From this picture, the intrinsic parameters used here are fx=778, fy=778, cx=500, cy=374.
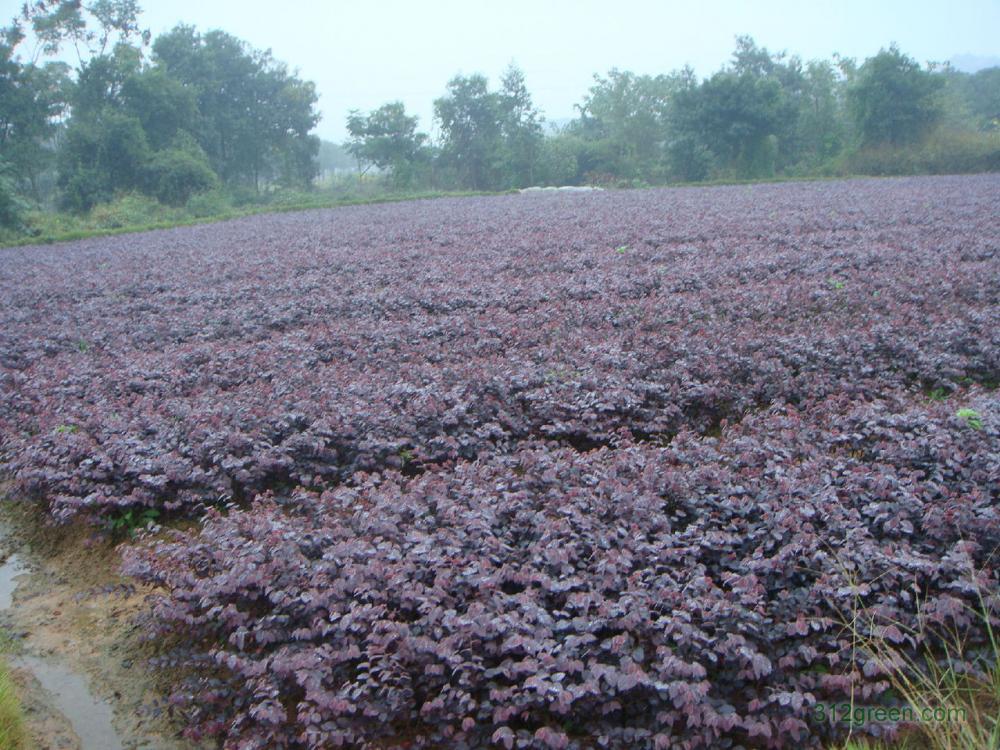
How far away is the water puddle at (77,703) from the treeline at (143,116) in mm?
28428

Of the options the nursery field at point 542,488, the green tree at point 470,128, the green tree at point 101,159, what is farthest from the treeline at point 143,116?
the nursery field at point 542,488

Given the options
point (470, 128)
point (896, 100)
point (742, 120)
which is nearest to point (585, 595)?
point (742, 120)

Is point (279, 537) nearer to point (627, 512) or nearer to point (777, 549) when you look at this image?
point (627, 512)

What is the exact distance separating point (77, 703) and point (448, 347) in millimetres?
4604

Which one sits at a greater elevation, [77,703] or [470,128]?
[470,128]

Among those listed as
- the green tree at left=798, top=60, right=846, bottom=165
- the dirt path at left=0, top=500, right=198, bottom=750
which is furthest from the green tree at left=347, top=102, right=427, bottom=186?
the dirt path at left=0, top=500, right=198, bottom=750

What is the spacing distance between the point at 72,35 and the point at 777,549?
47.2 m

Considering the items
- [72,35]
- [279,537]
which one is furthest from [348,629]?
[72,35]

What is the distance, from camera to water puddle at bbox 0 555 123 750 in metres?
3.43

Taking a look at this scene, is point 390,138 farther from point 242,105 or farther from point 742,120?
point 742,120

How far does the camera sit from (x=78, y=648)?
161 inches

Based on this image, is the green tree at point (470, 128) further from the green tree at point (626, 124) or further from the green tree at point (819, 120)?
the green tree at point (819, 120)

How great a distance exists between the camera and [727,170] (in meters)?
40.4

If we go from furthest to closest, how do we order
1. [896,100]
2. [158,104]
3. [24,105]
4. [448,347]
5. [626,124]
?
[626,124], [158,104], [896,100], [24,105], [448,347]
